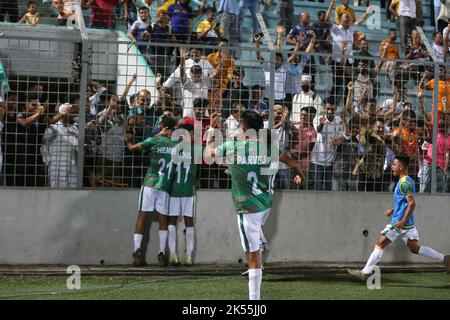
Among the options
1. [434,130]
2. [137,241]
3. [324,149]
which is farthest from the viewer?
[434,130]

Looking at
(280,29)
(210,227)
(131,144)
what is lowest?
(210,227)

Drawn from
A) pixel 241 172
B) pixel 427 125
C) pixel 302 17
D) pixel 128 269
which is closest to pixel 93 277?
pixel 128 269

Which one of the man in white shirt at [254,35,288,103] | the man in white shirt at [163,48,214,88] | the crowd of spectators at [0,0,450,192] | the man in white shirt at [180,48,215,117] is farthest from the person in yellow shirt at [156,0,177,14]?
the man in white shirt at [254,35,288,103]

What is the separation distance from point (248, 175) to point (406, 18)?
33.0 feet

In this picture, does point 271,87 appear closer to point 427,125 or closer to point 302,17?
point 427,125

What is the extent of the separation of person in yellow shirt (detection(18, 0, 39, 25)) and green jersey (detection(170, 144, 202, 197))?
14.6 ft

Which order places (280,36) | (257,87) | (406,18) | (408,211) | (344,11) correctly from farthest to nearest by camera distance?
1. (406,18)
2. (344,11)
3. (280,36)
4. (257,87)
5. (408,211)

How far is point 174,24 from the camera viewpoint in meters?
15.7

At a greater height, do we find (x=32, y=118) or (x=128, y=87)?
(x=128, y=87)

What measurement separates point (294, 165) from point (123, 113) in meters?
3.48

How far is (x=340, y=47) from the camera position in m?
16.0

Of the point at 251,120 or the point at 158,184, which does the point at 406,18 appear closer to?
the point at 158,184

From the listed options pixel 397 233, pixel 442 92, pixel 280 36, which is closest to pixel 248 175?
pixel 397 233

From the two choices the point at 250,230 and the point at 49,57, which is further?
the point at 49,57
